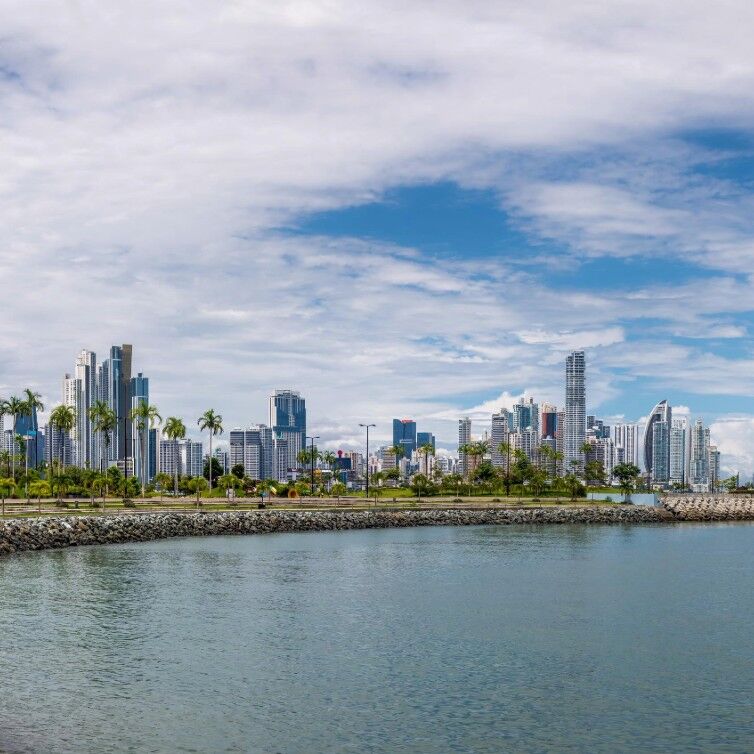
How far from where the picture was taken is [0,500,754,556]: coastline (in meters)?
83.1

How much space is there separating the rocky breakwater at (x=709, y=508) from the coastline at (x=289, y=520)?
16 cm

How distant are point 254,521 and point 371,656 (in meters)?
67.8

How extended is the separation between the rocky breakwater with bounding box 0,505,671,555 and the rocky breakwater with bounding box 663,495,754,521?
3.95 m

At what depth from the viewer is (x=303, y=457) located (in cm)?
19588

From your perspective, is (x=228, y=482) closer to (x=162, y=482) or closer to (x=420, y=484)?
(x=162, y=482)

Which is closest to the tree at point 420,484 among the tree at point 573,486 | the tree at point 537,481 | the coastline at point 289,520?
the tree at point 537,481

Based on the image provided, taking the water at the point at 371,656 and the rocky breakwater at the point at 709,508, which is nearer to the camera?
the water at the point at 371,656

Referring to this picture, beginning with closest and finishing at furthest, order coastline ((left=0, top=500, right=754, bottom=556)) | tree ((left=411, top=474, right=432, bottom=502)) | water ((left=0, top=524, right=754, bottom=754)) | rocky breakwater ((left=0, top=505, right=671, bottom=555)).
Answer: water ((left=0, top=524, right=754, bottom=754)) → rocky breakwater ((left=0, top=505, right=671, bottom=555)) → coastline ((left=0, top=500, right=754, bottom=556)) → tree ((left=411, top=474, right=432, bottom=502))

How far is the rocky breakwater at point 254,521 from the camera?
271 feet

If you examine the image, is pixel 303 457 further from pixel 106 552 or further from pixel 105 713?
pixel 105 713

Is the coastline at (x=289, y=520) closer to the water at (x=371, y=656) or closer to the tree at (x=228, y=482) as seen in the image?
the water at (x=371, y=656)

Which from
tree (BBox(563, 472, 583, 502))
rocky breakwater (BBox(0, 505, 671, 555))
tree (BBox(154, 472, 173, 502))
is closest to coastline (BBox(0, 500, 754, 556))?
rocky breakwater (BBox(0, 505, 671, 555))

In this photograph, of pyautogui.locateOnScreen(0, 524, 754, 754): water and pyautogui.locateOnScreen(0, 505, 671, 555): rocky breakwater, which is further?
pyautogui.locateOnScreen(0, 505, 671, 555): rocky breakwater

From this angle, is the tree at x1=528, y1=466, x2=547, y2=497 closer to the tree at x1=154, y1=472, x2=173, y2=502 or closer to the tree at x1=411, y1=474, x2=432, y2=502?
the tree at x1=411, y1=474, x2=432, y2=502
